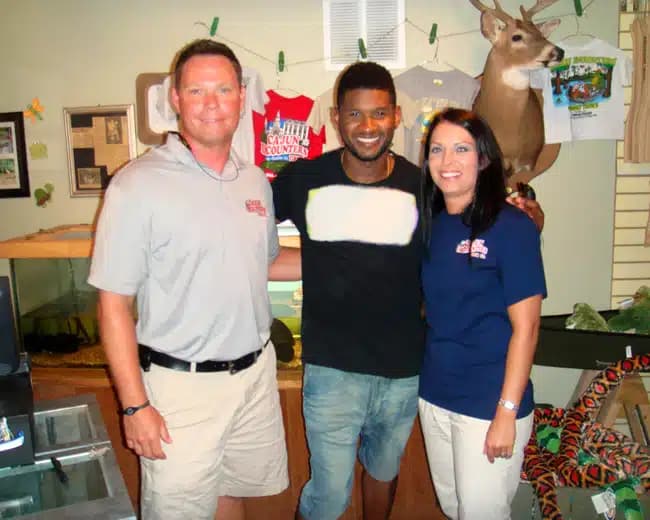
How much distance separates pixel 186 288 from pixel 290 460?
127cm

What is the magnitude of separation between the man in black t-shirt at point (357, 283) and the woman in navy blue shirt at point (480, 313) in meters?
0.17

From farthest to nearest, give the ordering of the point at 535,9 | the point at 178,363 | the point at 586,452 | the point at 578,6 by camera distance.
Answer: the point at 578,6 → the point at 535,9 → the point at 586,452 → the point at 178,363

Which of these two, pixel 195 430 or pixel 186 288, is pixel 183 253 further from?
pixel 195 430

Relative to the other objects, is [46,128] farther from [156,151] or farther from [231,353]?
[231,353]

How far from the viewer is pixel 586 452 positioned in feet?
7.17

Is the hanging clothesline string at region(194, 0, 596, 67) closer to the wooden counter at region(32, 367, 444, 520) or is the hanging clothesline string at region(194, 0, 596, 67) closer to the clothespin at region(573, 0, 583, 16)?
the clothespin at region(573, 0, 583, 16)

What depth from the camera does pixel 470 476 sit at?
160 cm

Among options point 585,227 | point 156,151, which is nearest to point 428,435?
point 156,151

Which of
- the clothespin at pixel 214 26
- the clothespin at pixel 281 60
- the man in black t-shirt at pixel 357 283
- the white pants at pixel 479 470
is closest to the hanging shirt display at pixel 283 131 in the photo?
the clothespin at pixel 281 60

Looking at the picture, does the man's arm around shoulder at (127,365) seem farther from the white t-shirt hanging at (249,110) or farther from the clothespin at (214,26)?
the clothespin at (214,26)

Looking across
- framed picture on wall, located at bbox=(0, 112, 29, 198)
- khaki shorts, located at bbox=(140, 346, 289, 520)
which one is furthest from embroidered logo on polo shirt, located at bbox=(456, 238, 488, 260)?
framed picture on wall, located at bbox=(0, 112, 29, 198)

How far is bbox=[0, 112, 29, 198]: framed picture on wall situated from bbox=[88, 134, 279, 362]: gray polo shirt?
2264mm

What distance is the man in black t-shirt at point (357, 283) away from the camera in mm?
1831

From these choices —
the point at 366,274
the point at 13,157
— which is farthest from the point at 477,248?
the point at 13,157
